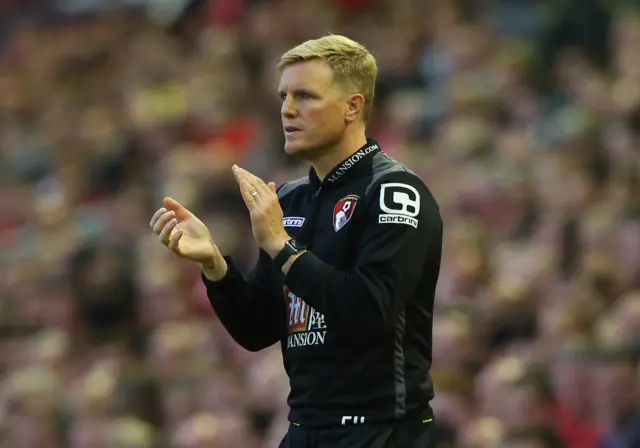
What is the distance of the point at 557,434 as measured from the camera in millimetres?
5824

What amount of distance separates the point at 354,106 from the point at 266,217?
433 mm

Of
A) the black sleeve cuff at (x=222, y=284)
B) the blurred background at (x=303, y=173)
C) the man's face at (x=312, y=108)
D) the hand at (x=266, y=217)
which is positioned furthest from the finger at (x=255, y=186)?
the blurred background at (x=303, y=173)

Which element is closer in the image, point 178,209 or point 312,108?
point 312,108

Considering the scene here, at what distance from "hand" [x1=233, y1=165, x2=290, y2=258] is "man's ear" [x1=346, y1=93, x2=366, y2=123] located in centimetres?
31

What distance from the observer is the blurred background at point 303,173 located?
618 cm

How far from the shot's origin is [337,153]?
13.5 ft

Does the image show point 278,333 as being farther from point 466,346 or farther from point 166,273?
point 166,273

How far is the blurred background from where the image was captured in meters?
6.18

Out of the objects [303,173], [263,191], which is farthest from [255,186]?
[303,173]

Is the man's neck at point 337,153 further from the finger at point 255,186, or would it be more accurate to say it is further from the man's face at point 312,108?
the finger at point 255,186

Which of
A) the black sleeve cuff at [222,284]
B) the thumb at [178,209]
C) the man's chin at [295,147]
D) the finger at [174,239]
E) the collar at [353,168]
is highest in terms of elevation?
the man's chin at [295,147]

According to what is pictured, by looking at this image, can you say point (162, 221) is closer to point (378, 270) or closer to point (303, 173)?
point (378, 270)

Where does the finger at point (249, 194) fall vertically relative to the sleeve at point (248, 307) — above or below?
above

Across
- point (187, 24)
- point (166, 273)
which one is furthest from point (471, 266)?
point (187, 24)
